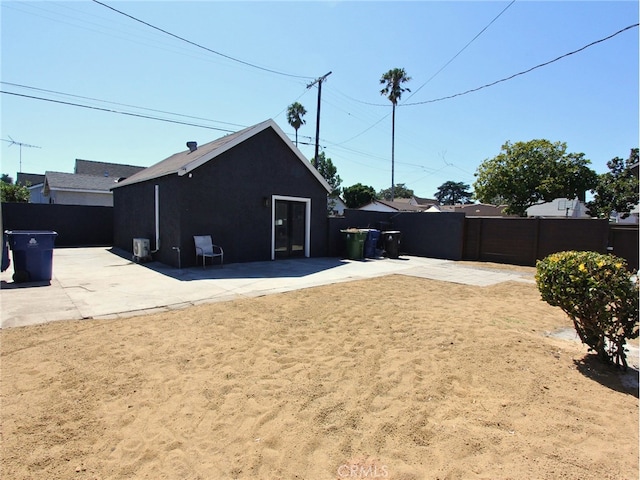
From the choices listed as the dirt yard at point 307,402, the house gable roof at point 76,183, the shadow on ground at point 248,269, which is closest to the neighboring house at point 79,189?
the house gable roof at point 76,183

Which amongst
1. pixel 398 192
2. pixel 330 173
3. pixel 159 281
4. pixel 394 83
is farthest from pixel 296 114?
pixel 398 192

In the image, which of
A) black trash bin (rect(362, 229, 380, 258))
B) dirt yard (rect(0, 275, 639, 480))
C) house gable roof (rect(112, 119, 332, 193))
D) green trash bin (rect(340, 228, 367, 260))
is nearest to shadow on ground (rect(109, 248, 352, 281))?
green trash bin (rect(340, 228, 367, 260))

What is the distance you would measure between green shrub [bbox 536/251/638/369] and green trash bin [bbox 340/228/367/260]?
9.14m

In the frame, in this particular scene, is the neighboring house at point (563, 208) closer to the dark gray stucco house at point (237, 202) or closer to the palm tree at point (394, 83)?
the palm tree at point (394, 83)

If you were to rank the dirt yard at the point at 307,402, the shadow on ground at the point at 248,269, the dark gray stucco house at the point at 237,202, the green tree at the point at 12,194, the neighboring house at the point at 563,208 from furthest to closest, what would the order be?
the neighboring house at the point at 563,208 → the green tree at the point at 12,194 → the dark gray stucco house at the point at 237,202 → the shadow on ground at the point at 248,269 → the dirt yard at the point at 307,402

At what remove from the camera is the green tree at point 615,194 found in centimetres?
2020

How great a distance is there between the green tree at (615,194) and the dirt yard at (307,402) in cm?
2180

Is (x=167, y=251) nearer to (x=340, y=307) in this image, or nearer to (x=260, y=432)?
(x=340, y=307)

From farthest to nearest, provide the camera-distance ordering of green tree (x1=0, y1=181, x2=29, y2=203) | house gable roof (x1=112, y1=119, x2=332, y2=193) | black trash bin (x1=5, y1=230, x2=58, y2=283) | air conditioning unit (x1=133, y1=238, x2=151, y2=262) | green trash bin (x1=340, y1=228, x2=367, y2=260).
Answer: green tree (x1=0, y1=181, x2=29, y2=203) → green trash bin (x1=340, y1=228, x2=367, y2=260) → air conditioning unit (x1=133, y1=238, x2=151, y2=262) → house gable roof (x1=112, y1=119, x2=332, y2=193) → black trash bin (x1=5, y1=230, x2=58, y2=283)

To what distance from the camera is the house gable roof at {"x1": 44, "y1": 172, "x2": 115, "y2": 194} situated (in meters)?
19.4

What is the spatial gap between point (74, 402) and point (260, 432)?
1.64 meters

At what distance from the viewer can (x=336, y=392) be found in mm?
3021

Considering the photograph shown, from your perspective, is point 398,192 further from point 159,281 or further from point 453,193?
point 159,281

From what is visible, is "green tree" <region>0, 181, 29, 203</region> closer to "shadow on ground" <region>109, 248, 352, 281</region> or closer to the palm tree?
"shadow on ground" <region>109, 248, 352, 281</region>
